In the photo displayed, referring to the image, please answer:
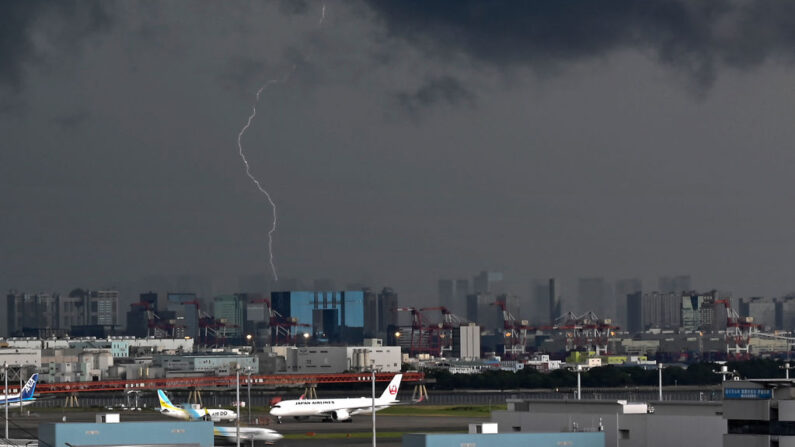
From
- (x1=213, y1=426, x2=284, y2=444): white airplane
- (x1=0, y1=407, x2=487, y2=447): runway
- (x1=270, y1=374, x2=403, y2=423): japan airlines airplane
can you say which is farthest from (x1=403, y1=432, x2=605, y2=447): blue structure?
(x1=270, y1=374, x2=403, y2=423): japan airlines airplane

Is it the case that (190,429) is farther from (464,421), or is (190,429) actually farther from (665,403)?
(464,421)

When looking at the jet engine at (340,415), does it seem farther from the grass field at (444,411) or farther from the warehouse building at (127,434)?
the warehouse building at (127,434)

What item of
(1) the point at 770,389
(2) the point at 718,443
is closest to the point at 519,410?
(2) the point at 718,443

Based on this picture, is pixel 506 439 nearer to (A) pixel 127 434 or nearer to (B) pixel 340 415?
(A) pixel 127 434

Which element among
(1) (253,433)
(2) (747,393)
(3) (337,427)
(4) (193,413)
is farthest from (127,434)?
(4) (193,413)

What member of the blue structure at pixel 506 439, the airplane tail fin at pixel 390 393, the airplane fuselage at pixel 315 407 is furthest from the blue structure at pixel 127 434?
the airplane tail fin at pixel 390 393

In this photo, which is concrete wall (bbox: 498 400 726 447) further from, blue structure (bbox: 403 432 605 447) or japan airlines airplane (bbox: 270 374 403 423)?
japan airlines airplane (bbox: 270 374 403 423)
